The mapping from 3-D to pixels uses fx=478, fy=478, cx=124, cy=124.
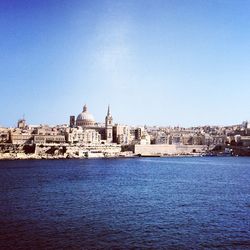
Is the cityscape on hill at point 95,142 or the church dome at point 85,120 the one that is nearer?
the cityscape on hill at point 95,142

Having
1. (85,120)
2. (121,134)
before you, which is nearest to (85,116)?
(85,120)

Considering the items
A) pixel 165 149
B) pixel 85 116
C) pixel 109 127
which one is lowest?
pixel 165 149

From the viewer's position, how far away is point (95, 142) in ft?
237

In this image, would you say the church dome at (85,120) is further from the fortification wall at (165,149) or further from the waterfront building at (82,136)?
the fortification wall at (165,149)

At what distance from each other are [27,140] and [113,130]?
19230 mm

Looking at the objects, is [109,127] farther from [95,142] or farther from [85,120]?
[95,142]

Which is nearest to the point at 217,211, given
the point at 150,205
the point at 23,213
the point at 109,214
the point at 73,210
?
the point at 150,205

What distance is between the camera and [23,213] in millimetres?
16859

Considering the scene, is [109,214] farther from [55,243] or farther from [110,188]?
[110,188]

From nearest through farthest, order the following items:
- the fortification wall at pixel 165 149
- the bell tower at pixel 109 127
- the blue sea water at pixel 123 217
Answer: the blue sea water at pixel 123 217 < the fortification wall at pixel 165 149 < the bell tower at pixel 109 127

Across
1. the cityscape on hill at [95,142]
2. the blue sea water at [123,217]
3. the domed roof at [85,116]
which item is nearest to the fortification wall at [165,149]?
the cityscape on hill at [95,142]

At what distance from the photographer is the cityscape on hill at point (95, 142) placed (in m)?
65.1

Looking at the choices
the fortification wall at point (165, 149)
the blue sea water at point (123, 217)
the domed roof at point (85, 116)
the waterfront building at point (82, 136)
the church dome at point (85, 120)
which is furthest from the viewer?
the domed roof at point (85, 116)

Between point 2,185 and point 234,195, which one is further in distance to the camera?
point 2,185
